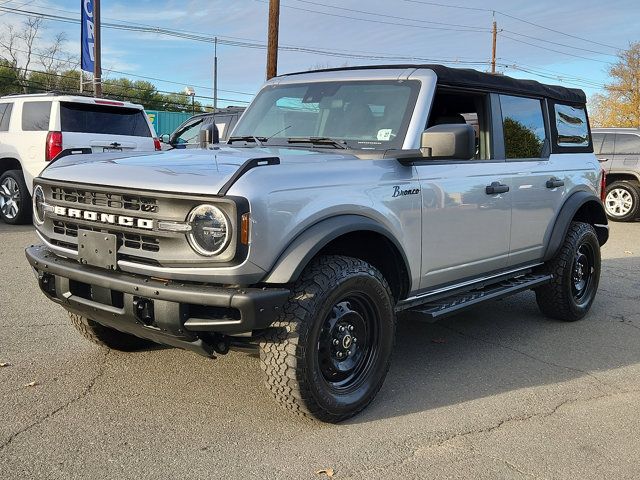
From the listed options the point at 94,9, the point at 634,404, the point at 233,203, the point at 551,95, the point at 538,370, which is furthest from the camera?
the point at 94,9

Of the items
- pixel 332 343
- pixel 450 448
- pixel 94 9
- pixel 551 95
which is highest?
pixel 94 9

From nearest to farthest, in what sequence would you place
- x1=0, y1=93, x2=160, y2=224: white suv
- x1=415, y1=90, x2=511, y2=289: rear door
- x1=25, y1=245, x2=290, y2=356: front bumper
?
x1=25, y1=245, x2=290, y2=356: front bumper
x1=415, y1=90, x2=511, y2=289: rear door
x1=0, y1=93, x2=160, y2=224: white suv

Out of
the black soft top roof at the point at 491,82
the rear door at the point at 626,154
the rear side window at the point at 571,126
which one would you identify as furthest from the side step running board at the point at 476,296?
the rear door at the point at 626,154

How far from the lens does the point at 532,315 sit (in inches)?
232

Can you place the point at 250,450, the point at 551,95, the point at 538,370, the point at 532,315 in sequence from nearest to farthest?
1. the point at 250,450
2. the point at 538,370
3. the point at 551,95
4. the point at 532,315

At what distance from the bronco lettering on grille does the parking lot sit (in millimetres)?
1061

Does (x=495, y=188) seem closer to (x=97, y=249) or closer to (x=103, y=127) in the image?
(x=97, y=249)

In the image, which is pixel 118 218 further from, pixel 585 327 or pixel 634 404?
pixel 585 327

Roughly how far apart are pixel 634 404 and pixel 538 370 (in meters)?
0.68

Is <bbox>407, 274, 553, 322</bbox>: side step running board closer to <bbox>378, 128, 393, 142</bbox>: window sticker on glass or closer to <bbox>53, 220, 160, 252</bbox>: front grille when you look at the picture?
<bbox>378, 128, 393, 142</bbox>: window sticker on glass

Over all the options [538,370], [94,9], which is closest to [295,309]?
[538,370]

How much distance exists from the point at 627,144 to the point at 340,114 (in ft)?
35.4

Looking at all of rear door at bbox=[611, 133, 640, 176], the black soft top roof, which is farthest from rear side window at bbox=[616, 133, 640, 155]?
the black soft top roof

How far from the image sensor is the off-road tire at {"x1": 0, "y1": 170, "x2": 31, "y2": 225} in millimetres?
9867
